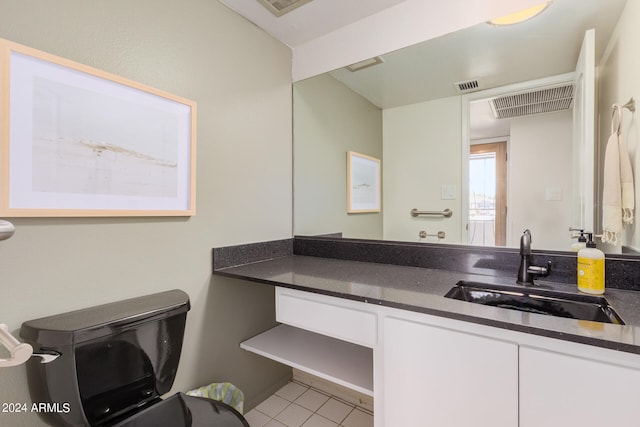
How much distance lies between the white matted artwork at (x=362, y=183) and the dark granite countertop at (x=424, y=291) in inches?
16.4

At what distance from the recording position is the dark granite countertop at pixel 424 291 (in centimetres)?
75

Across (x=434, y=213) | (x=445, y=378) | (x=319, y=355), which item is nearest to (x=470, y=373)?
(x=445, y=378)

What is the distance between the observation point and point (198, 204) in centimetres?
138

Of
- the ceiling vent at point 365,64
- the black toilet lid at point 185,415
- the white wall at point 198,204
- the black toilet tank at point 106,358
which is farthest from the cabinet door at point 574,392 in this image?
the ceiling vent at point 365,64

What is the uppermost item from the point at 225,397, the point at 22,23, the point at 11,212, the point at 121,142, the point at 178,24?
the point at 178,24

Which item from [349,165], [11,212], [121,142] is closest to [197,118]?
[121,142]

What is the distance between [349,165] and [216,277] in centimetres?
108

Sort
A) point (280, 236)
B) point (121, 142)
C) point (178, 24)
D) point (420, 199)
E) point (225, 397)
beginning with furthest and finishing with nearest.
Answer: point (280, 236), point (420, 199), point (225, 397), point (178, 24), point (121, 142)

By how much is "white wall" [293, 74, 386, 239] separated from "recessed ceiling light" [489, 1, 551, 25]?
0.77 metres

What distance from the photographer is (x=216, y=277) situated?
1.49 metres

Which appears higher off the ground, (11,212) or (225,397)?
(11,212)

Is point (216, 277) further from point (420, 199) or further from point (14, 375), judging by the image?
point (420, 199)

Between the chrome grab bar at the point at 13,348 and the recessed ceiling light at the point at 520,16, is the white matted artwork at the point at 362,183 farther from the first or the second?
the chrome grab bar at the point at 13,348

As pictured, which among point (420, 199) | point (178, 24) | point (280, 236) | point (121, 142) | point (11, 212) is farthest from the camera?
point (280, 236)
